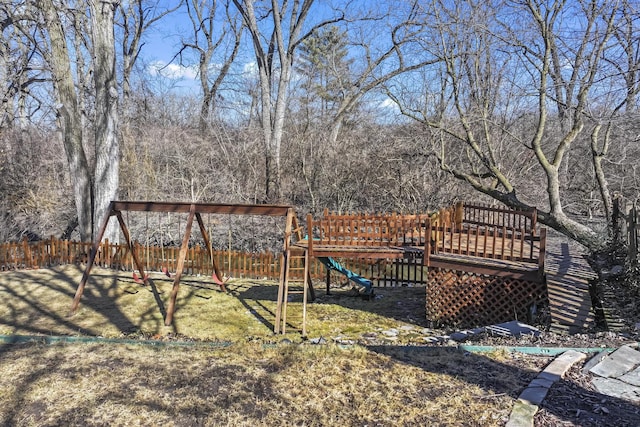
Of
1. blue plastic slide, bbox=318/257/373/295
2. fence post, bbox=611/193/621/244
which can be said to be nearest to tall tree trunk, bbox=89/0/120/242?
blue plastic slide, bbox=318/257/373/295

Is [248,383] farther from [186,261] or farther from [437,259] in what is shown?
[186,261]

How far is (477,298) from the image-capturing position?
24.1ft

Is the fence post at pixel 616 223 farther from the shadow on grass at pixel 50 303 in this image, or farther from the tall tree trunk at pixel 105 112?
the tall tree trunk at pixel 105 112

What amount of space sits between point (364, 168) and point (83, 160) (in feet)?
29.3

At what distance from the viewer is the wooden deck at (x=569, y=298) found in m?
5.84

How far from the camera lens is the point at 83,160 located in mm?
12102

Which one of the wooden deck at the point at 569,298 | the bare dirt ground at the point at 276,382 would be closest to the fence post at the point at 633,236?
the wooden deck at the point at 569,298

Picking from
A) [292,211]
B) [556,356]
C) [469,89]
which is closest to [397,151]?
[469,89]

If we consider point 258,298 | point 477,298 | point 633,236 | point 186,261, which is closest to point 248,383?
point 477,298

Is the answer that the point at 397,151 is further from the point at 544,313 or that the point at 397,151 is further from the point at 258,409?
the point at 258,409

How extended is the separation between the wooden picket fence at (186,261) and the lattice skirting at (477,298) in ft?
9.22

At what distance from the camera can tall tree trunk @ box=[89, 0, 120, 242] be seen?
37.4ft

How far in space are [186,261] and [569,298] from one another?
27.9ft

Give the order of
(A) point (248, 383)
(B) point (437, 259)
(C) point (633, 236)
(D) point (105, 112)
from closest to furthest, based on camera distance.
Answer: (A) point (248, 383) < (B) point (437, 259) < (C) point (633, 236) < (D) point (105, 112)
